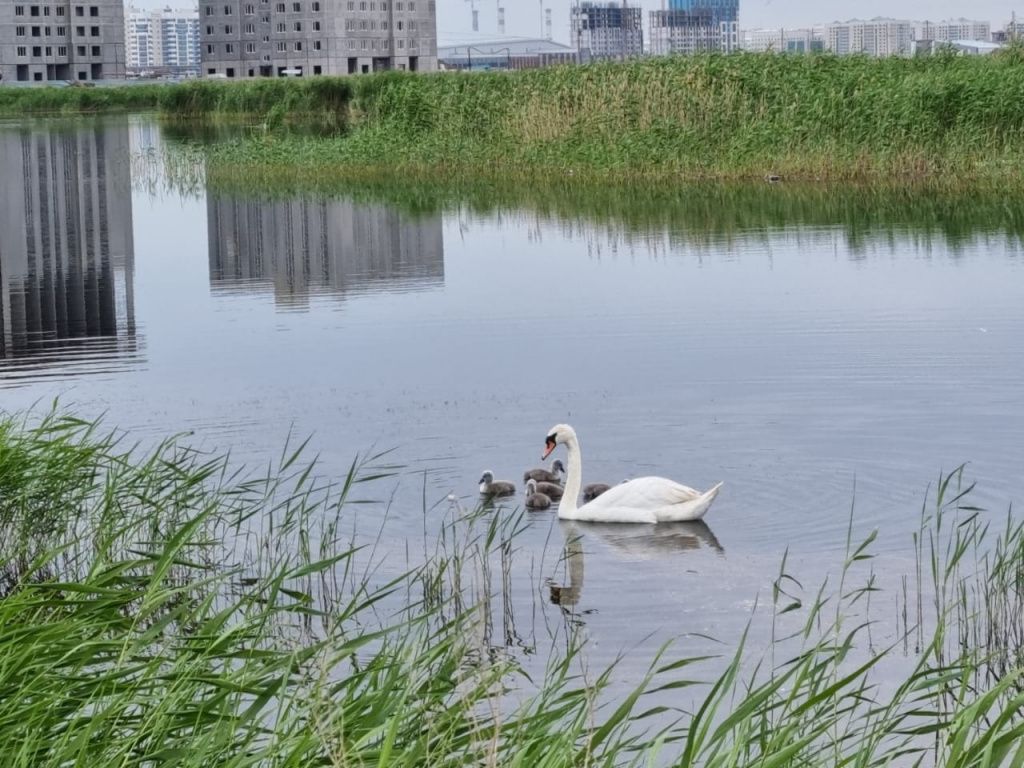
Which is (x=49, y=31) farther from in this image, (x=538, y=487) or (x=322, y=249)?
(x=538, y=487)

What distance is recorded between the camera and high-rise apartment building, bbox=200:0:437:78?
134000 mm

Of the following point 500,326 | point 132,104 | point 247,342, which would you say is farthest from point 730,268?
point 132,104

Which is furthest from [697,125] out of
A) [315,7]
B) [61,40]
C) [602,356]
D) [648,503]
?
[315,7]

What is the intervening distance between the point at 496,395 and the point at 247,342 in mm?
3983

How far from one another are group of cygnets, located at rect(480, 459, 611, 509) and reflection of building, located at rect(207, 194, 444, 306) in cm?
836

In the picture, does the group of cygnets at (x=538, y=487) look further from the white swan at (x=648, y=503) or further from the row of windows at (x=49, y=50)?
the row of windows at (x=49, y=50)

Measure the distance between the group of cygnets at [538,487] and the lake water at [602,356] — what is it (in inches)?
5.8

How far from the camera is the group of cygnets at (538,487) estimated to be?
965 cm

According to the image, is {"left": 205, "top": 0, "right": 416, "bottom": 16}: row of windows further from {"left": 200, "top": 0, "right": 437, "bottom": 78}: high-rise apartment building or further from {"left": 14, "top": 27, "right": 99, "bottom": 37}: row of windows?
{"left": 14, "top": 27, "right": 99, "bottom": 37}: row of windows

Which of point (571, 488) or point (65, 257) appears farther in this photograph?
point (65, 257)

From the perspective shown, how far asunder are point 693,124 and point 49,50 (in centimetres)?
10867

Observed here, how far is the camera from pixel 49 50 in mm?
129375

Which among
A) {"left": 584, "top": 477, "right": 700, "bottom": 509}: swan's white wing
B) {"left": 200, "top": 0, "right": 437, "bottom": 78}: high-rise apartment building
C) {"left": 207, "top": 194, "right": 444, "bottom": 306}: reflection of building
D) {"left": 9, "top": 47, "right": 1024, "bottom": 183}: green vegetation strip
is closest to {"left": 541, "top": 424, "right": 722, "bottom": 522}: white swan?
{"left": 584, "top": 477, "right": 700, "bottom": 509}: swan's white wing

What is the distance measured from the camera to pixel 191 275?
2125 centimetres
